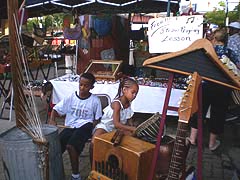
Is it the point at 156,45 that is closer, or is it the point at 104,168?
the point at 104,168

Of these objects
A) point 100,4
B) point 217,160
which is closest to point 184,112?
point 217,160

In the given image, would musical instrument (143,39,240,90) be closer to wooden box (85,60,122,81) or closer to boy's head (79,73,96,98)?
boy's head (79,73,96,98)

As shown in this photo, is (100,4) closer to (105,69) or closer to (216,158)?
(105,69)

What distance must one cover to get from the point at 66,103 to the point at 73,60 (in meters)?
3.36

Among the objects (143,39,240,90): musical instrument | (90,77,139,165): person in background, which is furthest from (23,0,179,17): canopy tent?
(143,39,240,90): musical instrument

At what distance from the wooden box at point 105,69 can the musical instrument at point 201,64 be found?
2859mm

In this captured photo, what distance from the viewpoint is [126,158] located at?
232cm

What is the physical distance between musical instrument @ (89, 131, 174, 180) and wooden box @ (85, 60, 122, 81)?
8.38 ft

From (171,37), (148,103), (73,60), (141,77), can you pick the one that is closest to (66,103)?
(171,37)

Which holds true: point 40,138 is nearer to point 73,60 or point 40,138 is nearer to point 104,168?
point 104,168

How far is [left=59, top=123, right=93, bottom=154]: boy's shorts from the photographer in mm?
3157

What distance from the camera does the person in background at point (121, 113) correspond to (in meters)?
2.95

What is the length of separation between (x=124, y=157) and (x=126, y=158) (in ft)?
0.06

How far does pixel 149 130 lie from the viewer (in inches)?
105
